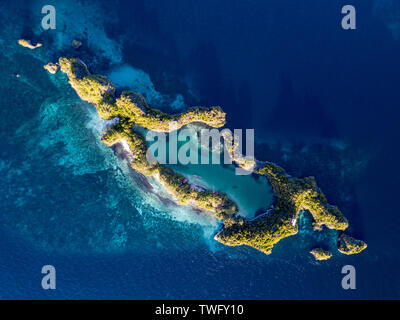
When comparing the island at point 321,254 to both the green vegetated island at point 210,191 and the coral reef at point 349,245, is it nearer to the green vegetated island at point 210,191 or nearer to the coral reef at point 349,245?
the coral reef at point 349,245

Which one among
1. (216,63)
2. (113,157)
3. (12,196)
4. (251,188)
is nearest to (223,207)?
(251,188)

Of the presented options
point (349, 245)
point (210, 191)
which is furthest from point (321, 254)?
point (210, 191)

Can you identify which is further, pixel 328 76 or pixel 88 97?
pixel 328 76

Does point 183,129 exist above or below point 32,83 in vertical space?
below

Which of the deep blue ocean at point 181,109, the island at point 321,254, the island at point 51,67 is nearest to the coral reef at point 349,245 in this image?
the deep blue ocean at point 181,109
